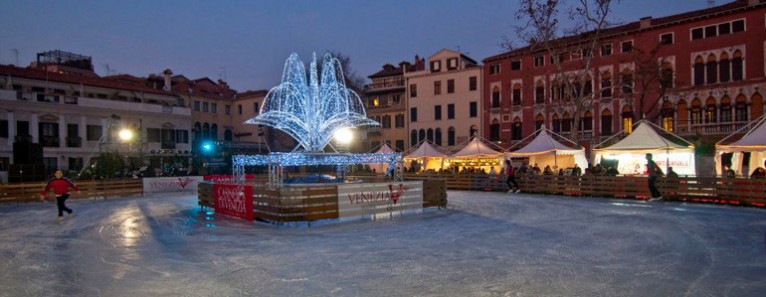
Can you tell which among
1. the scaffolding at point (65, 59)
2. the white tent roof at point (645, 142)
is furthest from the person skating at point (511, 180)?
the scaffolding at point (65, 59)

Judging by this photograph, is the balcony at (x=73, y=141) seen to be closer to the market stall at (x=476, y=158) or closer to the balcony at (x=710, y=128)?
the market stall at (x=476, y=158)

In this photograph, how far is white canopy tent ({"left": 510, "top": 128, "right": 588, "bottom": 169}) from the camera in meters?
29.1

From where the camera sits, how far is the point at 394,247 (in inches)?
413

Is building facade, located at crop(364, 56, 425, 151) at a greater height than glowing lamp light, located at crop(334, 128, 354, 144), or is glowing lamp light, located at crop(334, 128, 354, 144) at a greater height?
building facade, located at crop(364, 56, 425, 151)

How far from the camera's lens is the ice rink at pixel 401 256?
7340 millimetres

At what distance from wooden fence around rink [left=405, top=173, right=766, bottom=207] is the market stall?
7.38 ft

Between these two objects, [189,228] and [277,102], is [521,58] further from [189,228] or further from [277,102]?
[189,228]

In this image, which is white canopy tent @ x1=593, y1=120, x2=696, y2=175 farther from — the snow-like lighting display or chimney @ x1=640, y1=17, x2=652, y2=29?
the snow-like lighting display

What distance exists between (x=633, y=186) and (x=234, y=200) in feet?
53.0

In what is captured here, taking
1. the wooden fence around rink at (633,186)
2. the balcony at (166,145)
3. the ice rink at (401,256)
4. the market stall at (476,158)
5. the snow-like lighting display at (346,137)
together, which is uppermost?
the snow-like lighting display at (346,137)

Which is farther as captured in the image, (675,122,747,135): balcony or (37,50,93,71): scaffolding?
(37,50,93,71): scaffolding

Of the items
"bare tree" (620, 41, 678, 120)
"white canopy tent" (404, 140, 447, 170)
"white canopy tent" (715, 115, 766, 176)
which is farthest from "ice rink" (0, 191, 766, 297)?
"bare tree" (620, 41, 678, 120)

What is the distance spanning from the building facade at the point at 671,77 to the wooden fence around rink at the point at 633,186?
8.74 metres

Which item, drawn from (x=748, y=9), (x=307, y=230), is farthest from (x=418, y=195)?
(x=748, y=9)
